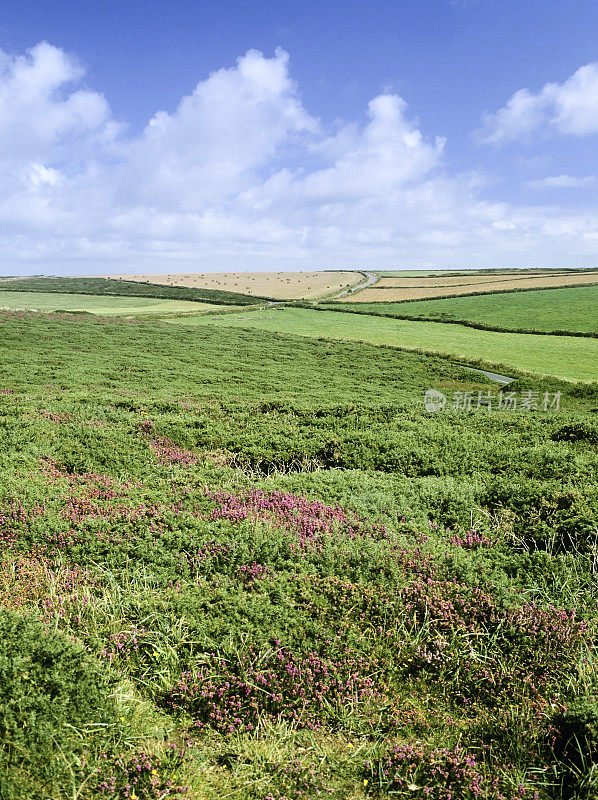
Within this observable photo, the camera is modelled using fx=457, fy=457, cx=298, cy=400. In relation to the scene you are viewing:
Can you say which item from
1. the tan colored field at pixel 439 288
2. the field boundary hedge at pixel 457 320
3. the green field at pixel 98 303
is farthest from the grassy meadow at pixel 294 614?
the tan colored field at pixel 439 288

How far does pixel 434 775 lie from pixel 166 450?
980 cm

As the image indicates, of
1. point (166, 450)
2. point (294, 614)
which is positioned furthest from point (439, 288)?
point (294, 614)

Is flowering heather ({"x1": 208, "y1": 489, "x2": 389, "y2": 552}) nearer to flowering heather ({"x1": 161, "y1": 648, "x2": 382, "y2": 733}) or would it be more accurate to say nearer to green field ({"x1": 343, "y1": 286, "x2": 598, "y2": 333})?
flowering heather ({"x1": 161, "y1": 648, "x2": 382, "y2": 733})

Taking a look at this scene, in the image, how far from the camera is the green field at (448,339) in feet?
126

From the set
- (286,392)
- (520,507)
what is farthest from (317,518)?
(286,392)

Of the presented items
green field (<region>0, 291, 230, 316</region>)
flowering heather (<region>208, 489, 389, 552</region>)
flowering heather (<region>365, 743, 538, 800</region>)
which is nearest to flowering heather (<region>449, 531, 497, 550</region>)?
flowering heather (<region>208, 489, 389, 552</region>)

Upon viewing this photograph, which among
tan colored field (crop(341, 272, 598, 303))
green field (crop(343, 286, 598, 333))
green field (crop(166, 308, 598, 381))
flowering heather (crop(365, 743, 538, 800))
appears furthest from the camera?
tan colored field (crop(341, 272, 598, 303))

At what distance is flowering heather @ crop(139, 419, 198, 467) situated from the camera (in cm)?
1164

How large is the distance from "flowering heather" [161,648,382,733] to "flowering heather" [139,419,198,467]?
6581 mm

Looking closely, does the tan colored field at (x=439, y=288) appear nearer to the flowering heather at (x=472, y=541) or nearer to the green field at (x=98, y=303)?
the green field at (x=98, y=303)

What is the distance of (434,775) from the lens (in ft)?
13.9

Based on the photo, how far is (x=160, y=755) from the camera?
421 centimetres

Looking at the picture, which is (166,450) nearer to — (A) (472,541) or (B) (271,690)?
(A) (472,541)

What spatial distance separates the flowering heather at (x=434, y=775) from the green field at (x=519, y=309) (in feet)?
192
